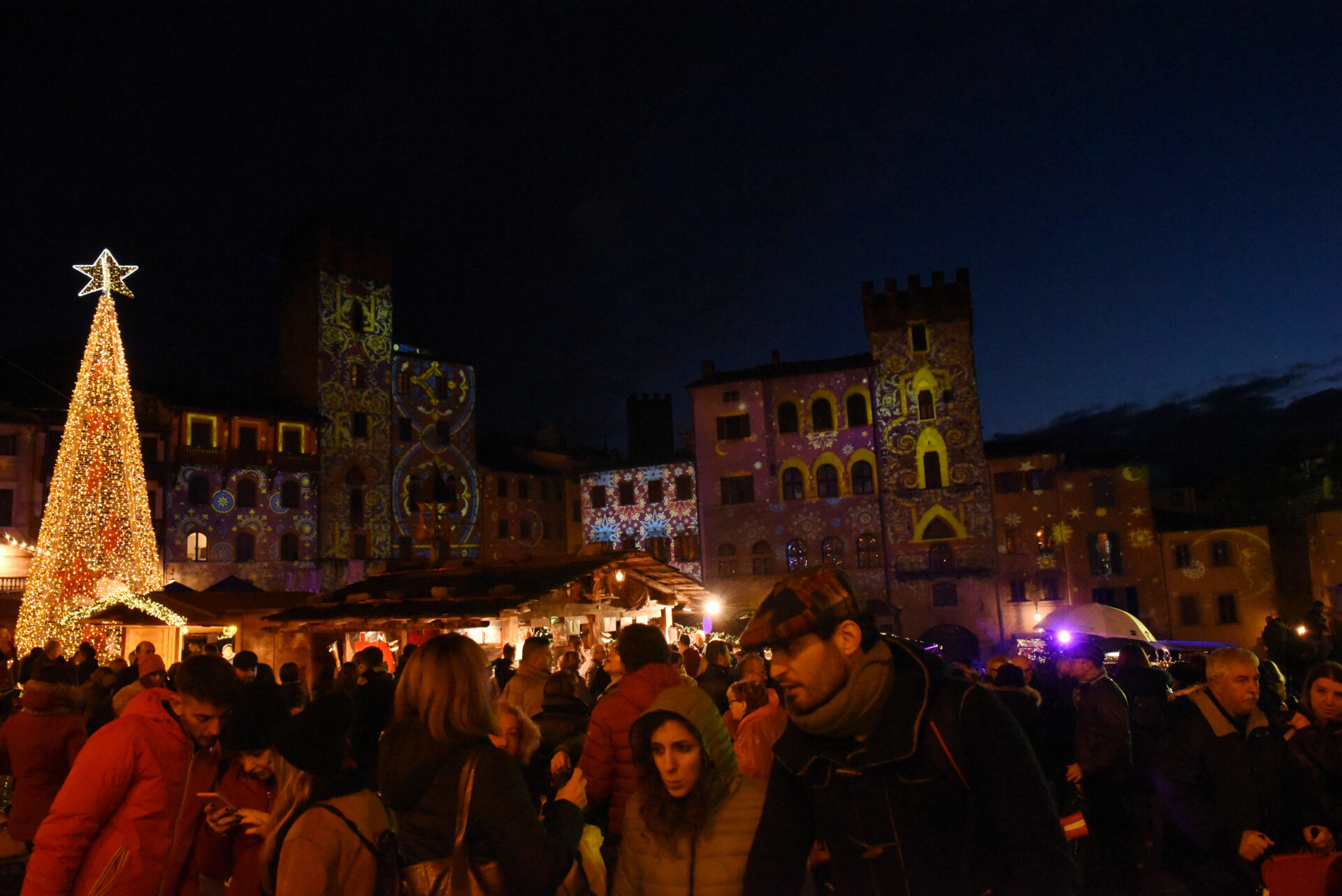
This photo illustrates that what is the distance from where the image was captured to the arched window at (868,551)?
3728cm

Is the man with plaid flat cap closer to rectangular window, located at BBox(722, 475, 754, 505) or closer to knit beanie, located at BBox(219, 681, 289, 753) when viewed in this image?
knit beanie, located at BBox(219, 681, 289, 753)

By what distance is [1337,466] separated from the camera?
3966cm

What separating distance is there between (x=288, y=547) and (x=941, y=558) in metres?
25.6

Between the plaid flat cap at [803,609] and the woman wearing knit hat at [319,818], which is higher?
the plaid flat cap at [803,609]

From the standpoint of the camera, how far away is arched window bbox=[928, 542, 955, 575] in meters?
36.2

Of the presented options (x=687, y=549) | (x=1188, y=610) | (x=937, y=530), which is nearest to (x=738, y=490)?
(x=687, y=549)

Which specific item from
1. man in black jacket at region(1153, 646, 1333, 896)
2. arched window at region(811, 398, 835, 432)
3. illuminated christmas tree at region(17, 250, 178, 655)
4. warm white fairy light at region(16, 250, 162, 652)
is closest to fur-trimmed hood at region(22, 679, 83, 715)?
man in black jacket at region(1153, 646, 1333, 896)

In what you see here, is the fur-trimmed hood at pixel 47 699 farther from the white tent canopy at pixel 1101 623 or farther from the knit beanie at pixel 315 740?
the white tent canopy at pixel 1101 623

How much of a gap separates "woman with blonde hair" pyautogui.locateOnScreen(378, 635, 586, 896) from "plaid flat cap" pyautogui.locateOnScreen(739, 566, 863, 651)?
1.02m

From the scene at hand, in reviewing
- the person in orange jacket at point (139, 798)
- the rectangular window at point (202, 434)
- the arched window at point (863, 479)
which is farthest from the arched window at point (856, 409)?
the person in orange jacket at point (139, 798)

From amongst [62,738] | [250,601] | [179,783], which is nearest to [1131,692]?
[179,783]

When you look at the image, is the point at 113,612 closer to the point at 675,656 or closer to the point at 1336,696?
the point at 675,656

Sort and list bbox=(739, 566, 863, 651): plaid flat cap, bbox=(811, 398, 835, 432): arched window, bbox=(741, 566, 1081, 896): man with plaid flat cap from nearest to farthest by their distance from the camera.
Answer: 1. bbox=(741, 566, 1081, 896): man with plaid flat cap
2. bbox=(739, 566, 863, 651): plaid flat cap
3. bbox=(811, 398, 835, 432): arched window

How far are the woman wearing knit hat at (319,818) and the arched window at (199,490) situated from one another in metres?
37.0
